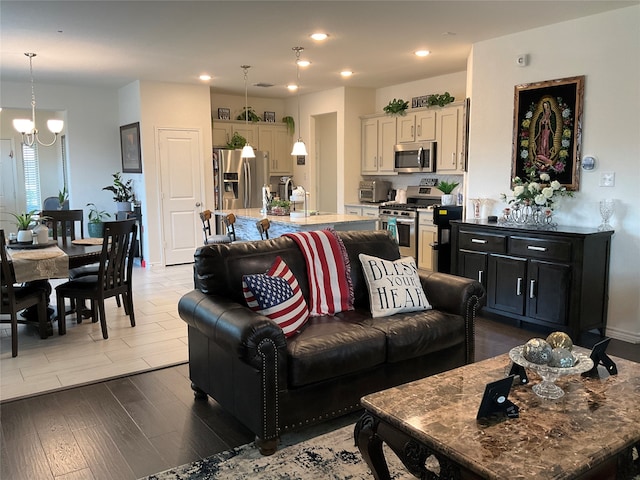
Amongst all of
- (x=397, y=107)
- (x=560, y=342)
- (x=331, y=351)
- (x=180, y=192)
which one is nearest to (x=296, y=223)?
(x=331, y=351)

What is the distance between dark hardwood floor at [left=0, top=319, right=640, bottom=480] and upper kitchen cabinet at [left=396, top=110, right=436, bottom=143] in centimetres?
481

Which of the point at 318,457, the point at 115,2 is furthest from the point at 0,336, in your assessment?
the point at 318,457

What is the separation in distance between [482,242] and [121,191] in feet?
18.7

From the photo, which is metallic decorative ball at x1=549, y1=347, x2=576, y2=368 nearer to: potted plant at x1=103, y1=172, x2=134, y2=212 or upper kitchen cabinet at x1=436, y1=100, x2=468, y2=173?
upper kitchen cabinet at x1=436, y1=100, x2=468, y2=173

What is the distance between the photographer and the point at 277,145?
29.6ft

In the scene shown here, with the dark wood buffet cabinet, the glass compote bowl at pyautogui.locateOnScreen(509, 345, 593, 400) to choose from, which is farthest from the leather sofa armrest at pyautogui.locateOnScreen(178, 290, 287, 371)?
the dark wood buffet cabinet

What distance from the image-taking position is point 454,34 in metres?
4.77

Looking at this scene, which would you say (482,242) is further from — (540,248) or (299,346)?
(299,346)

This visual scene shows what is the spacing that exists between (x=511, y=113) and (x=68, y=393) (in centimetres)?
435

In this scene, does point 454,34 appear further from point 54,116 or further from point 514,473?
point 54,116

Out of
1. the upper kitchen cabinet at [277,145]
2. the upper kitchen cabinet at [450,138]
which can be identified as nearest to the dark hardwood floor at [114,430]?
the upper kitchen cabinet at [450,138]

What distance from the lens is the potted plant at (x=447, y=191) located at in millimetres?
6590

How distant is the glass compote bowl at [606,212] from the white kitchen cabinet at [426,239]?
7.76 feet

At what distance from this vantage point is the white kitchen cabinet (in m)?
6.50
